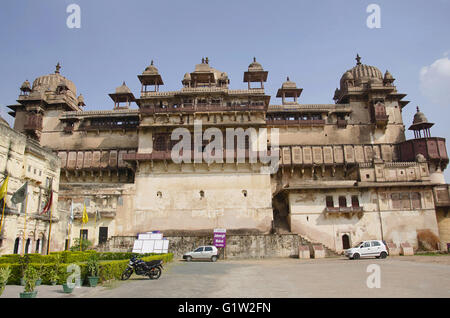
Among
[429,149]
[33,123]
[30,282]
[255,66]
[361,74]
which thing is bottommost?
[30,282]

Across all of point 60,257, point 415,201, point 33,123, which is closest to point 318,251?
point 415,201

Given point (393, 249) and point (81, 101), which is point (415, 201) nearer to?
point (393, 249)

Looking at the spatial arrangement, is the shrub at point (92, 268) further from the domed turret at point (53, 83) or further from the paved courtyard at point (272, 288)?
the domed turret at point (53, 83)

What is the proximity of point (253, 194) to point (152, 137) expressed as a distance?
13.5m

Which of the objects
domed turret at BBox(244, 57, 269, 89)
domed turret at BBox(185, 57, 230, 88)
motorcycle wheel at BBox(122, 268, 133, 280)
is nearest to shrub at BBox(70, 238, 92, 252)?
motorcycle wheel at BBox(122, 268, 133, 280)

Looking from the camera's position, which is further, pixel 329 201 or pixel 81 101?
pixel 81 101

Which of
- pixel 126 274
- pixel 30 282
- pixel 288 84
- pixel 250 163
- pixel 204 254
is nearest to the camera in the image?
pixel 30 282

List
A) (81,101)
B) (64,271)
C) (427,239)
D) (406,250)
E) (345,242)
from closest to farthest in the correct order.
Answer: (64,271) < (406,250) < (427,239) < (345,242) < (81,101)

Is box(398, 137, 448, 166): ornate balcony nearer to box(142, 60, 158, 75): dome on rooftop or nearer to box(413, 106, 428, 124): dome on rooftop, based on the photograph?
box(413, 106, 428, 124): dome on rooftop

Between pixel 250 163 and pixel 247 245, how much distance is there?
31.7 ft

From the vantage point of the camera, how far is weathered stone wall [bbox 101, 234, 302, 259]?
30625mm

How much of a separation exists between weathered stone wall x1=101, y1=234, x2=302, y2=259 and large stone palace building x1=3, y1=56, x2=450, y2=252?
306 centimetres

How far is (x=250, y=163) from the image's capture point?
121 ft

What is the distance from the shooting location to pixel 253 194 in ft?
119
